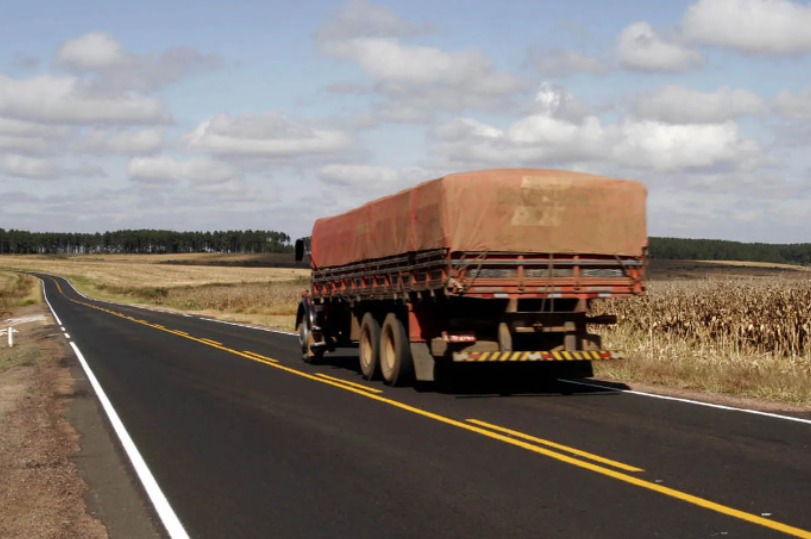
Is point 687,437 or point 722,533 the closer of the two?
point 722,533

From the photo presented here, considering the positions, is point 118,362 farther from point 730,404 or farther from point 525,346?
point 730,404

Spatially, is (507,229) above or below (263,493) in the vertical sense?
above

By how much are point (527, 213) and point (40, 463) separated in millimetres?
7773

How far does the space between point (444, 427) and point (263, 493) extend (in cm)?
373

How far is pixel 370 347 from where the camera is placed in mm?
17484

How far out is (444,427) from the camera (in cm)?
1160

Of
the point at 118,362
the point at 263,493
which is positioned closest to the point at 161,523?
the point at 263,493

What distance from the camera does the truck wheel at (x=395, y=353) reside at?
1569cm

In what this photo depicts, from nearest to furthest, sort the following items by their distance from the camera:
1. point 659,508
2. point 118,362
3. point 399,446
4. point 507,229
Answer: point 659,508
point 399,446
point 507,229
point 118,362

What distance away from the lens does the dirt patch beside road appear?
7395mm

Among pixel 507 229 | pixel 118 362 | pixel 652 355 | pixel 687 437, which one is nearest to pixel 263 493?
pixel 687 437

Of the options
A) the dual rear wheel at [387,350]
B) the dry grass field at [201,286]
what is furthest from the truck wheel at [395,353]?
the dry grass field at [201,286]

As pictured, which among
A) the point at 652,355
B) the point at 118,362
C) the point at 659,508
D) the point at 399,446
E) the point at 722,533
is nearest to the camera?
the point at 722,533

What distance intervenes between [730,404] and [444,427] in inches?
165
